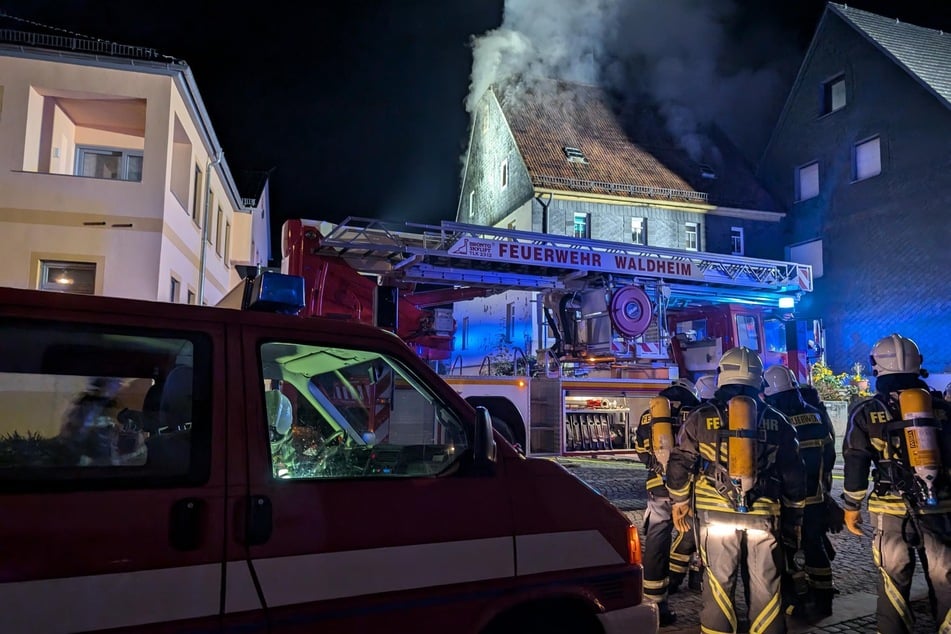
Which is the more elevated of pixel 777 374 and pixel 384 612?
pixel 777 374

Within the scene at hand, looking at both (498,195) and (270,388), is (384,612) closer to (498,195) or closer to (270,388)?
(270,388)

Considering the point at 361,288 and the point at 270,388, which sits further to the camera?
the point at 361,288

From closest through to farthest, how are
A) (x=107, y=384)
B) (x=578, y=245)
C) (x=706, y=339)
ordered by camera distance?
(x=107, y=384) → (x=578, y=245) → (x=706, y=339)

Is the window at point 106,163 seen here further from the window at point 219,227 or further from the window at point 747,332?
the window at point 747,332

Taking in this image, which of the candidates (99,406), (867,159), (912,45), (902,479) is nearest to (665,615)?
(902,479)

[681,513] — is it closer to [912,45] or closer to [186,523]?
[186,523]

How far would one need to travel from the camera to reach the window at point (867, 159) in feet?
72.5

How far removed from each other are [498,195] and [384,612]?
25521mm

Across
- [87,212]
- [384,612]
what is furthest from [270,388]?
[87,212]

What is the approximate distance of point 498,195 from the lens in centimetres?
2708

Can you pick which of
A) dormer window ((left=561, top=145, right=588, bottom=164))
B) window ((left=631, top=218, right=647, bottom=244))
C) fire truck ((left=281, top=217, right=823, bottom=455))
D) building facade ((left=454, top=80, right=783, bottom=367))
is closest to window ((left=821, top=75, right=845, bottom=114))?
building facade ((left=454, top=80, right=783, bottom=367))

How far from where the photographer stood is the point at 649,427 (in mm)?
5457

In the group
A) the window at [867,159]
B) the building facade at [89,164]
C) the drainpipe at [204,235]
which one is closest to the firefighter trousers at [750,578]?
the building facade at [89,164]

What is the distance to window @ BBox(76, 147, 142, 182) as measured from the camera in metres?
12.8
